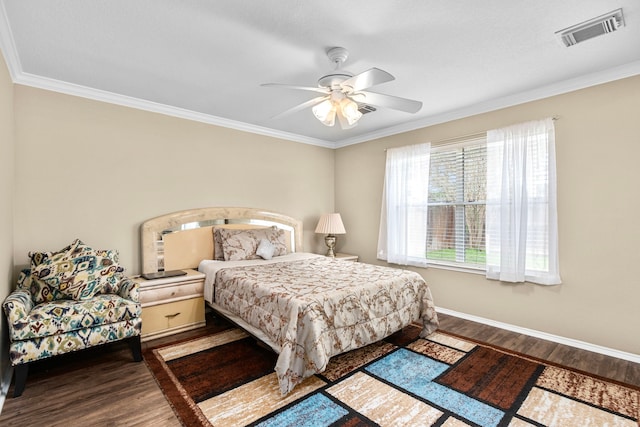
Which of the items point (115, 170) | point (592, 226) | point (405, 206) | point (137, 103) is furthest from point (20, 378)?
A: point (592, 226)

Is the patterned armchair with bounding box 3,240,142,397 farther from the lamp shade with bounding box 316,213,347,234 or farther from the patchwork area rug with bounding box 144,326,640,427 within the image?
the lamp shade with bounding box 316,213,347,234

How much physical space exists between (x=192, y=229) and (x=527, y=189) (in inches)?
156

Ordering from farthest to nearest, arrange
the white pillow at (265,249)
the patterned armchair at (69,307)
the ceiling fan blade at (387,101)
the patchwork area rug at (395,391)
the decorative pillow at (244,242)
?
the white pillow at (265,249), the decorative pillow at (244,242), the ceiling fan blade at (387,101), the patterned armchair at (69,307), the patchwork area rug at (395,391)

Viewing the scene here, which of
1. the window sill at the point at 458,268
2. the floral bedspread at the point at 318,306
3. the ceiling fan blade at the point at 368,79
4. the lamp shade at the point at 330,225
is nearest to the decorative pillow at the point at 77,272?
the floral bedspread at the point at 318,306

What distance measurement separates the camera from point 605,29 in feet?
7.21

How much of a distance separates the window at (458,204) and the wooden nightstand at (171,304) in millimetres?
3069

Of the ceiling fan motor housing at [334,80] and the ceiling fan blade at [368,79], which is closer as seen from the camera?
the ceiling fan blade at [368,79]

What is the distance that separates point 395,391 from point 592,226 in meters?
2.50

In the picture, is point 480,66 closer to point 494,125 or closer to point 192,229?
point 494,125

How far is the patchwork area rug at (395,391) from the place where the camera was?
1.99 m

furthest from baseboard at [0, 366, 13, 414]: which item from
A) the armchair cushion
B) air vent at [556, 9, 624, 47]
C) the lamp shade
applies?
air vent at [556, 9, 624, 47]

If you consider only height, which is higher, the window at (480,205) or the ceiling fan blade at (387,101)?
the ceiling fan blade at (387,101)

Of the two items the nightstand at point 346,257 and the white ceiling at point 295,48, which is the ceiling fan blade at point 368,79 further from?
the nightstand at point 346,257

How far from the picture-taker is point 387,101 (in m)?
2.60
